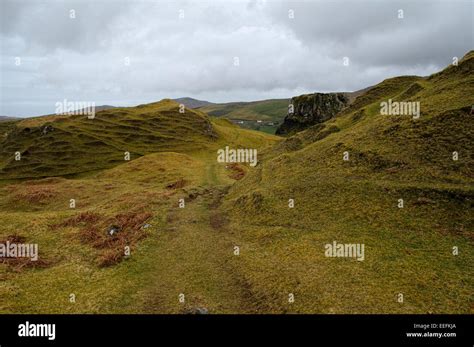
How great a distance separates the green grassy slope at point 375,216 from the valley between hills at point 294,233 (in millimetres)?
→ 132

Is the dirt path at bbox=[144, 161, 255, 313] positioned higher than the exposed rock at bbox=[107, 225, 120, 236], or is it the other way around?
the exposed rock at bbox=[107, 225, 120, 236]

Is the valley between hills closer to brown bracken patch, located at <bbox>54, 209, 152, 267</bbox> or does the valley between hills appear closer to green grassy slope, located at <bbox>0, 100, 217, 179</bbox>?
brown bracken patch, located at <bbox>54, 209, 152, 267</bbox>

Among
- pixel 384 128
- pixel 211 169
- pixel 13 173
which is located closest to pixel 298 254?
pixel 384 128

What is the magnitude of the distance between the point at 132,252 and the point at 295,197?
1955 cm

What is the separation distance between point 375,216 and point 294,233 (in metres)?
7.95

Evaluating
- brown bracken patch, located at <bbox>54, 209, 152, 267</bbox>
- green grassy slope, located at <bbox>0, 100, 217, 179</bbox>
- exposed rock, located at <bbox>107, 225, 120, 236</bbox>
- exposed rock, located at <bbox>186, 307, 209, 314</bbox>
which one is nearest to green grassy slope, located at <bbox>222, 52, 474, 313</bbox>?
exposed rock, located at <bbox>186, 307, 209, 314</bbox>

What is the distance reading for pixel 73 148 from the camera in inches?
5522

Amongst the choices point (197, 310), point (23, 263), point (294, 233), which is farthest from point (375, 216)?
point (23, 263)

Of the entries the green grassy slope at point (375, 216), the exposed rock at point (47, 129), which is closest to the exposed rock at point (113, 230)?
the green grassy slope at point (375, 216)

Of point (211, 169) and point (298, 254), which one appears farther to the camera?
point (211, 169)

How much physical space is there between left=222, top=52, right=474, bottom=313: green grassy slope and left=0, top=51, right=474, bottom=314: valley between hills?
0.13 metres

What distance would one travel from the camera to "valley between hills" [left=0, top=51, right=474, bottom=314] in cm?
2512
